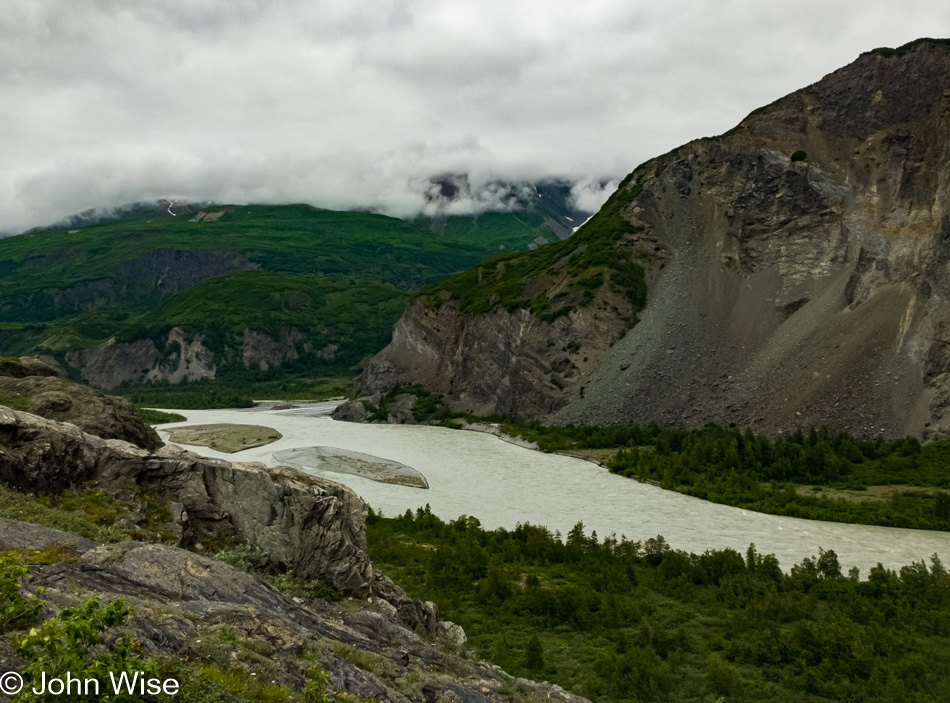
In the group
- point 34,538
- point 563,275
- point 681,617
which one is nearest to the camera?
point 34,538

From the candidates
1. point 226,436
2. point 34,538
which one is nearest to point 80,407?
point 226,436

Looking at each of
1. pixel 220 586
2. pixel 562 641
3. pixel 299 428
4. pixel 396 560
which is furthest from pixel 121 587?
pixel 299 428

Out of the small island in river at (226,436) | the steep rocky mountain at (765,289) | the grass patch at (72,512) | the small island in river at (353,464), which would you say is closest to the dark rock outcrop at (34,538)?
the grass patch at (72,512)

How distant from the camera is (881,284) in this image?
57.0m

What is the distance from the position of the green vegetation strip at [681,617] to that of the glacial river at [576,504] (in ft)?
15.9

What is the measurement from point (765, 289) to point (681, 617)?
54.7 meters

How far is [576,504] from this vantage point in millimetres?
41219

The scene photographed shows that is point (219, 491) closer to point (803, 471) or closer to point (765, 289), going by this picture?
point (803, 471)

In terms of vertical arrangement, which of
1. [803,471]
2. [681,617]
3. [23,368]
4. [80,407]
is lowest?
[681,617]

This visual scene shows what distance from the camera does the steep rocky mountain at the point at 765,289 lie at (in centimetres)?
5253

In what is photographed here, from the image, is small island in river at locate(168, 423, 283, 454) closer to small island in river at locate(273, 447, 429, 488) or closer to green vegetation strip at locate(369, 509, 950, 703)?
small island in river at locate(273, 447, 429, 488)

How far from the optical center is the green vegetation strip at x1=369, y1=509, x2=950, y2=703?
16297 mm

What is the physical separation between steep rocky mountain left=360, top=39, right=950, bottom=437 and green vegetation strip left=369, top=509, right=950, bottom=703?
28877 millimetres

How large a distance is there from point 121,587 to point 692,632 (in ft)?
54.2
